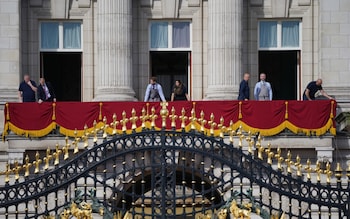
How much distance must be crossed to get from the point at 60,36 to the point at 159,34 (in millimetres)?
3504

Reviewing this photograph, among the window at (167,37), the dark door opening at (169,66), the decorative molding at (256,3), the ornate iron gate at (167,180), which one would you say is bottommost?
the ornate iron gate at (167,180)

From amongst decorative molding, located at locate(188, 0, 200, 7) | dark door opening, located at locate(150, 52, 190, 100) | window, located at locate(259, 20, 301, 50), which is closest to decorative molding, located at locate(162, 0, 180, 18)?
decorative molding, located at locate(188, 0, 200, 7)

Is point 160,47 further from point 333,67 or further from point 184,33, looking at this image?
point 333,67

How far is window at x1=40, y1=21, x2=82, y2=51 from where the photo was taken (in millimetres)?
48312

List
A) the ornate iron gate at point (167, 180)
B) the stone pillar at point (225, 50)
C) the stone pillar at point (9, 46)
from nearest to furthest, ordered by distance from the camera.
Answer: the ornate iron gate at point (167, 180) → the stone pillar at point (225, 50) → the stone pillar at point (9, 46)

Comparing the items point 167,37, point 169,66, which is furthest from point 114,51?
point 169,66

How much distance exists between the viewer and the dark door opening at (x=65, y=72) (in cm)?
4859

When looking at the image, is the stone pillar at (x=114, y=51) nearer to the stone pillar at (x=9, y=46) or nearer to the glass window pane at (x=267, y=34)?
the stone pillar at (x=9, y=46)

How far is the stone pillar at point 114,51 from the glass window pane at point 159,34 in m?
1.68

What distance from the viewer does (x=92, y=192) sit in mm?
32188

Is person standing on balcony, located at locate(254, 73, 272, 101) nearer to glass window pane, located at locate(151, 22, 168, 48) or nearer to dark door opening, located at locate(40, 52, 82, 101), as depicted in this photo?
glass window pane, located at locate(151, 22, 168, 48)

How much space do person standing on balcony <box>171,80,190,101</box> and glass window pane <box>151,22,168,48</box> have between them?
2894 mm

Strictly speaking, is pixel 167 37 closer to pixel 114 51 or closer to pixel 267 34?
pixel 114 51

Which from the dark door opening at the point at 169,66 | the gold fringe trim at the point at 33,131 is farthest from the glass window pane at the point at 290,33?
the gold fringe trim at the point at 33,131
